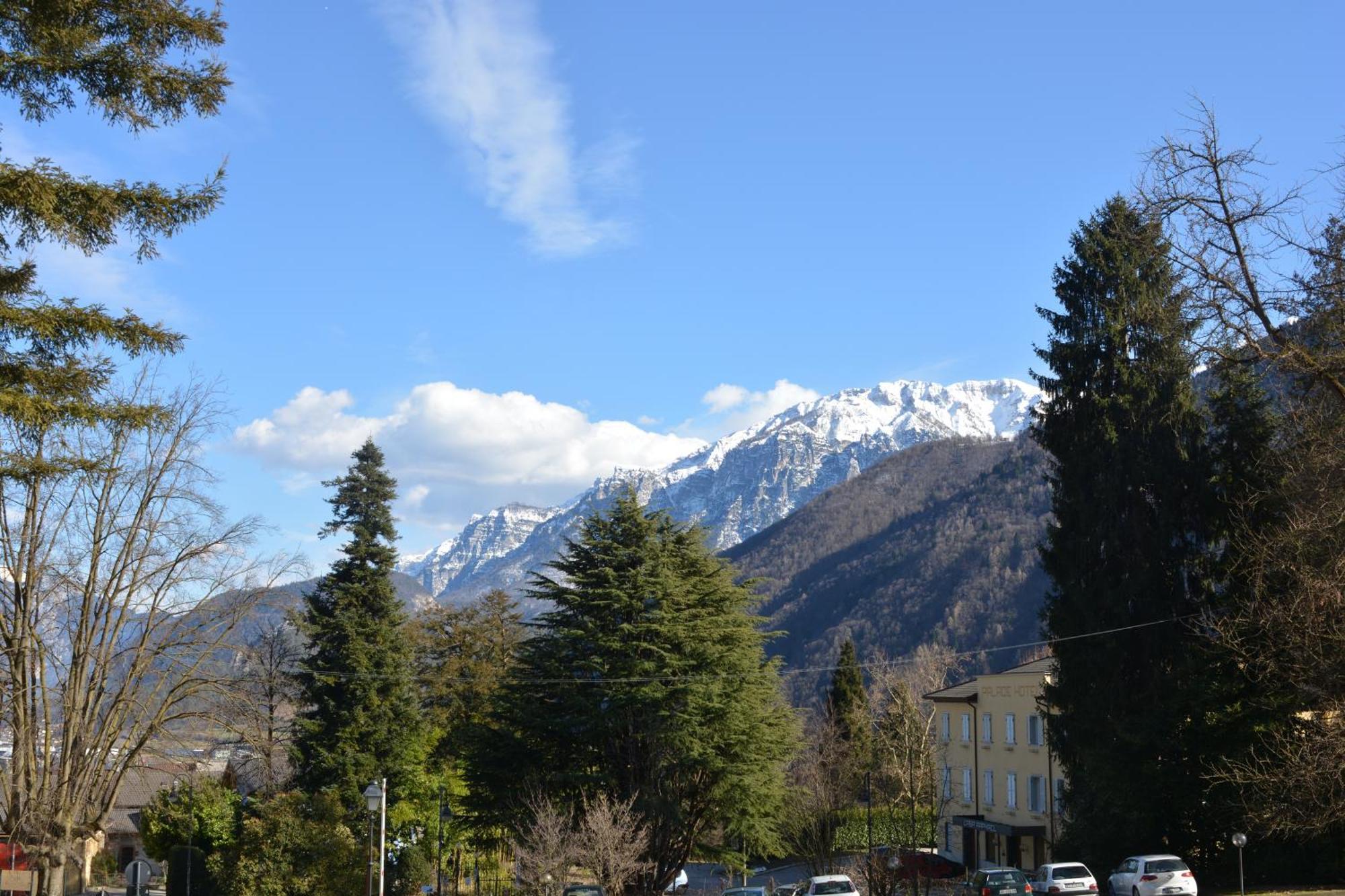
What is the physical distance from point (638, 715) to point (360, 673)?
43.2ft

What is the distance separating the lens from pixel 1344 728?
66.0ft

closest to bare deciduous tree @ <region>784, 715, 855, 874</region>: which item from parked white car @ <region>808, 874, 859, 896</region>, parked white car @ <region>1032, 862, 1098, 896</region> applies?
parked white car @ <region>808, 874, 859, 896</region>

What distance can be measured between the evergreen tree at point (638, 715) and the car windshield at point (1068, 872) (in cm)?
1175

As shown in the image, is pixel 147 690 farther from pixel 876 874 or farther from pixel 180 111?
pixel 876 874

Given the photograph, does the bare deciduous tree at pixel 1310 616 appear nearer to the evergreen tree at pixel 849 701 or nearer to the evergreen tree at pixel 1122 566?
the evergreen tree at pixel 1122 566

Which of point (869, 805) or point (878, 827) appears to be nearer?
point (869, 805)

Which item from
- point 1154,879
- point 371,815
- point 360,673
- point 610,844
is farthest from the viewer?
point 360,673

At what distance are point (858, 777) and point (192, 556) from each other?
1836 inches

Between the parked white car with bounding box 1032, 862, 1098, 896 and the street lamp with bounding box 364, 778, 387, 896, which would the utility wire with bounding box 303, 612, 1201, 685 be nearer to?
the street lamp with bounding box 364, 778, 387, 896

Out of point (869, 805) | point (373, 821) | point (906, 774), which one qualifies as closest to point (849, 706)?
point (906, 774)

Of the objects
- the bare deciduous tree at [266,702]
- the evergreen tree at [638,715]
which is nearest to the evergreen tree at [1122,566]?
the evergreen tree at [638,715]

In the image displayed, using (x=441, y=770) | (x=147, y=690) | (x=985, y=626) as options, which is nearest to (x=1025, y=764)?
(x=441, y=770)

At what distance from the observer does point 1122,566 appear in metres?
37.3

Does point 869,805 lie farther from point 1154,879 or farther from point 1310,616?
point 1310,616
